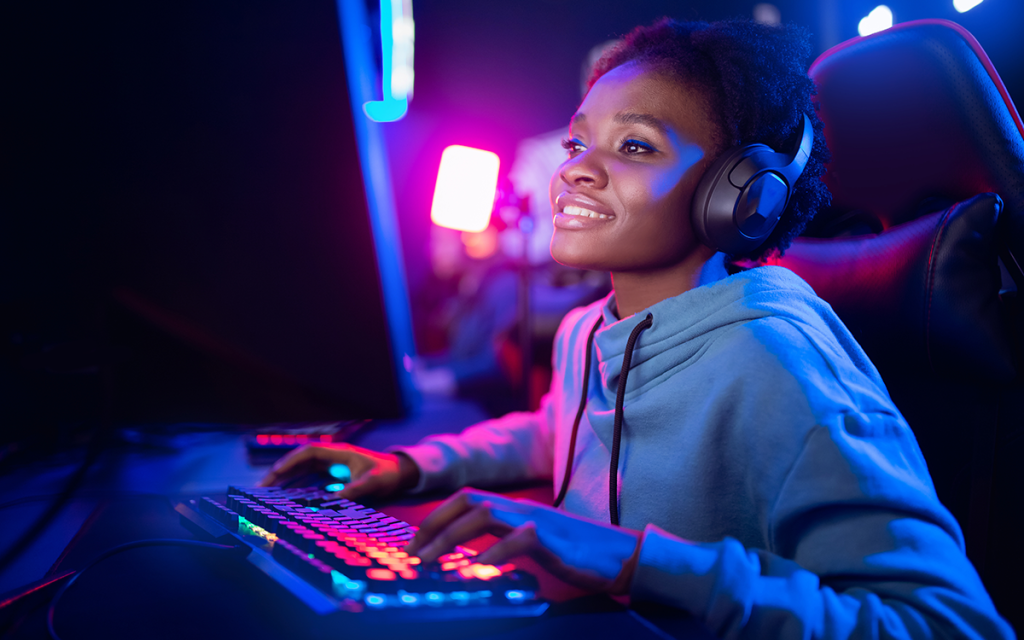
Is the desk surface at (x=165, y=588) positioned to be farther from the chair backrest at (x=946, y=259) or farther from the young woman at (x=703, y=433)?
the chair backrest at (x=946, y=259)

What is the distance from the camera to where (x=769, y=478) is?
0.50m

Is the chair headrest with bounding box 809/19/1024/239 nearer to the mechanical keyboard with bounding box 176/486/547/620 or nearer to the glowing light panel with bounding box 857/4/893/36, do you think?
the mechanical keyboard with bounding box 176/486/547/620

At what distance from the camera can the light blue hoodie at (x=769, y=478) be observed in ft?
1.31

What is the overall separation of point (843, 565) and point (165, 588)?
0.51 m

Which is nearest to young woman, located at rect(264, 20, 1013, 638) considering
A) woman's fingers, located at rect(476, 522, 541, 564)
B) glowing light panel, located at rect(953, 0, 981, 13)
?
woman's fingers, located at rect(476, 522, 541, 564)

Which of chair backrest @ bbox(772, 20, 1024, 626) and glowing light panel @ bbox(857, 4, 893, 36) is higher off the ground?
glowing light panel @ bbox(857, 4, 893, 36)

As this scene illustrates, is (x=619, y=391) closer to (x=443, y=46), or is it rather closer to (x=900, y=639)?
(x=900, y=639)

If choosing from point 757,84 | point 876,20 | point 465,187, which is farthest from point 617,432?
point 465,187

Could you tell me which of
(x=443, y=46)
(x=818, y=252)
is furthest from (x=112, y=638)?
(x=443, y=46)

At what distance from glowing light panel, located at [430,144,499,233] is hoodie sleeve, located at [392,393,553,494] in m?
2.05

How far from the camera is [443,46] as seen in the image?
423cm

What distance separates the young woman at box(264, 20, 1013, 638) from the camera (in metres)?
0.41

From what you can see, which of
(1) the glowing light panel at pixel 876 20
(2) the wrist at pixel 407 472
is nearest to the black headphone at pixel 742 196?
(2) the wrist at pixel 407 472

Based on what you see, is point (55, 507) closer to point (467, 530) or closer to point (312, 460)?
point (312, 460)
